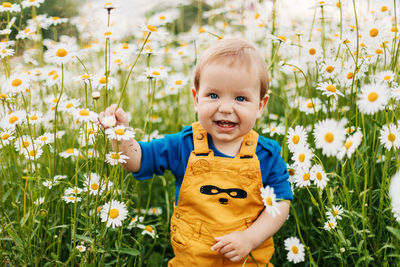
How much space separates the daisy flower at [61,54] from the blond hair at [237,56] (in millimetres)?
431

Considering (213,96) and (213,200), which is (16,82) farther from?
(213,200)

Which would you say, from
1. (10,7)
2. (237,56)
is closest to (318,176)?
(237,56)

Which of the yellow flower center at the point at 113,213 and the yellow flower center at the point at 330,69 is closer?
the yellow flower center at the point at 113,213

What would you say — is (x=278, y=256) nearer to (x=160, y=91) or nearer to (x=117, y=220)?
(x=117, y=220)

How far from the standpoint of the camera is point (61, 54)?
1305mm

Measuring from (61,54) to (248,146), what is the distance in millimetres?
707

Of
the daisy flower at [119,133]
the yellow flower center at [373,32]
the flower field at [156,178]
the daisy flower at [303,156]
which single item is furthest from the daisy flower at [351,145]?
the yellow flower center at [373,32]

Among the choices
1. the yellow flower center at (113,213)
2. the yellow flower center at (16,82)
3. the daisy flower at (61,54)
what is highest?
the daisy flower at (61,54)

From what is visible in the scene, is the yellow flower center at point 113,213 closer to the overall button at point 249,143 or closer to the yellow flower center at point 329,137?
the overall button at point 249,143

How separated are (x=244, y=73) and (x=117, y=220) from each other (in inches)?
24.8

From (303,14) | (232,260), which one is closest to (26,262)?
(232,260)

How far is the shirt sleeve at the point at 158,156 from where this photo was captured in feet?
4.36

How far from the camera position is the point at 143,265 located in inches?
64.2

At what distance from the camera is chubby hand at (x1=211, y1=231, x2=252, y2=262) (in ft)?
4.04
